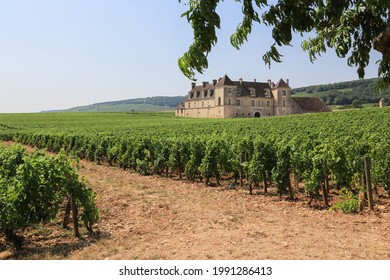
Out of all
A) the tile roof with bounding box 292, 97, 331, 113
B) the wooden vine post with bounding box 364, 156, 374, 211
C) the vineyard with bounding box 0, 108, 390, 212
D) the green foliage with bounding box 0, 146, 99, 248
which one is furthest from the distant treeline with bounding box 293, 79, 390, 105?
the green foliage with bounding box 0, 146, 99, 248

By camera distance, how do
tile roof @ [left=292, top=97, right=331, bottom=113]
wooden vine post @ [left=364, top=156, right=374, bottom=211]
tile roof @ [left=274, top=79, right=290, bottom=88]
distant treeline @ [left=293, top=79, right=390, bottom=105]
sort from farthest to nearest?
distant treeline @ [left=293, top=79, right=390, bottom=105] → tile roof @ [left=274, top=79, right=290, bottom=88] → tile roof @ [left=292, top=97, right=331, bottom=113] → wooden vine post @ [left=364, top=156, right=374, bottom=211]

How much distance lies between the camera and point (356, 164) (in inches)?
400

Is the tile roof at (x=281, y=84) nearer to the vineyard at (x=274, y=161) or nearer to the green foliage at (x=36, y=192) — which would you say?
the vineyard at (x=274, y=161)

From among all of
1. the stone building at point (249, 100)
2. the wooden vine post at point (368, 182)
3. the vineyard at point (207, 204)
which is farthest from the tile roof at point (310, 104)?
the wooden vine post at point (368, 182)

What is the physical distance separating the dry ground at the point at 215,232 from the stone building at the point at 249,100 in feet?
247

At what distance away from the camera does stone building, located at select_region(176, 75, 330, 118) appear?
8612cm

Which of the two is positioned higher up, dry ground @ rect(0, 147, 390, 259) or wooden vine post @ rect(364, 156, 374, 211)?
wooden vine post @ rect(364, 156, 374, 211)

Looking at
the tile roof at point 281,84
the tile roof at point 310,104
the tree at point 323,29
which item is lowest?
the tree at point 323,29

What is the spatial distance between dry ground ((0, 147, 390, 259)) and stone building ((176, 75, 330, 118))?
75.4 meters

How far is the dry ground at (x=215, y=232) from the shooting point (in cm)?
618

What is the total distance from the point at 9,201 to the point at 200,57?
208 inches

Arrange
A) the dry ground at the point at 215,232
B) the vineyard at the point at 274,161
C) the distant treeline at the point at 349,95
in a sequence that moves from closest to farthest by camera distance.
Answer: the dry ground at the point at 215,232 → the vineyard at the point at 274,161 → the distant treeline at the point at 349,95

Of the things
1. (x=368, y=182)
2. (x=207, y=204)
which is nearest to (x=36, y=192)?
(x=207, y=204)

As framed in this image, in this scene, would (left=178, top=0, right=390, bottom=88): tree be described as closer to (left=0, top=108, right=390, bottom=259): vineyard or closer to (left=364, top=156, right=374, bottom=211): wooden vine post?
(left=0, top=108, right=390, bottom=259): vineyard
